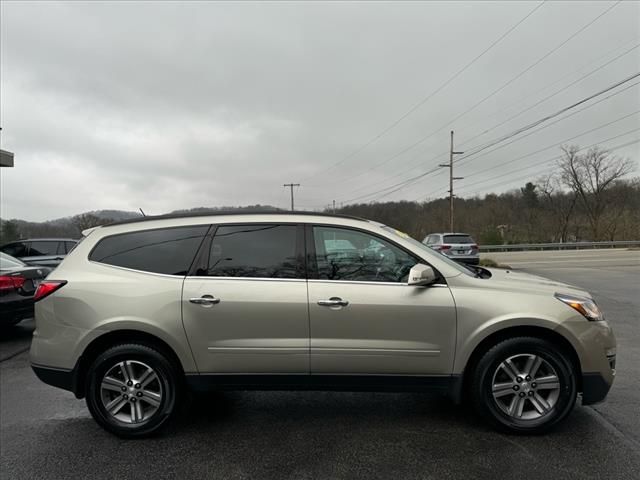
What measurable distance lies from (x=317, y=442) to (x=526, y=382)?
170cm

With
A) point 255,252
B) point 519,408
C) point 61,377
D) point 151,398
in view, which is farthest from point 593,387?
point 61,377

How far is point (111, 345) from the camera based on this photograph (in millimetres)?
3375

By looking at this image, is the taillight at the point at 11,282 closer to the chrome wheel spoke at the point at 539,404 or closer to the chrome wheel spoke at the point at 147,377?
the chrome wheel spoke at the point at 147,377

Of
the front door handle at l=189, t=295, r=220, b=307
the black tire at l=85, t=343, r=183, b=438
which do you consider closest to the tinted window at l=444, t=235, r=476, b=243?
the front door handle at l=189, t=295, r=220, b=307

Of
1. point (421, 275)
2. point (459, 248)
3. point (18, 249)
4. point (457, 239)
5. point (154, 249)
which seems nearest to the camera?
point (421, 275)

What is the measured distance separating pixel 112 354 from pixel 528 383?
130 inches

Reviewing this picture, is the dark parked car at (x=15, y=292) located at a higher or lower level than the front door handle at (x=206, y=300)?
lower

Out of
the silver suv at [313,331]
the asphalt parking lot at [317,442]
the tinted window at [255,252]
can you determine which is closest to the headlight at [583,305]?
the silver suv at [313,331]


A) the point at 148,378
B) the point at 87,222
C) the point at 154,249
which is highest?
the point at 87,222

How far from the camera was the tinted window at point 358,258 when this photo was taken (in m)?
3.34

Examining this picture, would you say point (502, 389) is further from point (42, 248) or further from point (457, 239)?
point (457, 239)

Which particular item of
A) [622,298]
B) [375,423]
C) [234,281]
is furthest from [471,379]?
[622,298]

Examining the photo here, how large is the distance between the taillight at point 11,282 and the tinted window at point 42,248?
714 cm

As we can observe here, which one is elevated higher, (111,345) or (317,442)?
(111,345)
